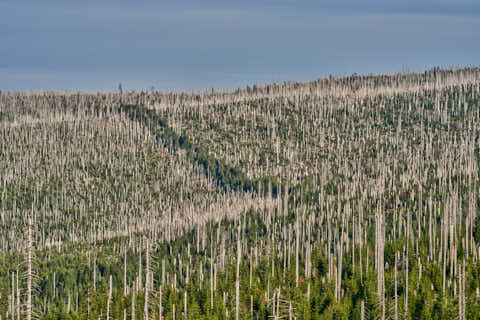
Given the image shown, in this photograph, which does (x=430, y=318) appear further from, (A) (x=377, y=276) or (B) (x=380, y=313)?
(A) (x=377, y=276)

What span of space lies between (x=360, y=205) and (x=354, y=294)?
276 feet

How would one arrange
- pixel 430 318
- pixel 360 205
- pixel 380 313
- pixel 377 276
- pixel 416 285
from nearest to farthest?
pixel 430 318 < pixel 380 313 < pixel 416 285 < pixel 377 276 < pixel 360 205

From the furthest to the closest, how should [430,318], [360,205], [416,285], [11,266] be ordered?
[360,205], [11,266], [416,285], [430,318]

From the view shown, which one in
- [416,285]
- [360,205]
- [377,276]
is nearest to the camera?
[416,285]

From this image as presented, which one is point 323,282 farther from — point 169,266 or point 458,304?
point 169,266

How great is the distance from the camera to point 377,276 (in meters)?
121

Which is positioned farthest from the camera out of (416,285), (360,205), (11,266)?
(360,205)

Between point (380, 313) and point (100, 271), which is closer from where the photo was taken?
point (380, 313)

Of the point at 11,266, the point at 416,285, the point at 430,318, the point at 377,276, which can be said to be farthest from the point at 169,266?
the point at 430,318

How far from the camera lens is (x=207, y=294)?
111 meters

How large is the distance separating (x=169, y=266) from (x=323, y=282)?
71424mm

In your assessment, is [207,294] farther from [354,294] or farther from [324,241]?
[324,241]

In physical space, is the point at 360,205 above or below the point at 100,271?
above

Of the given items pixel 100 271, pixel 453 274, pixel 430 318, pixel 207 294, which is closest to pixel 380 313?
pixel 430 318
